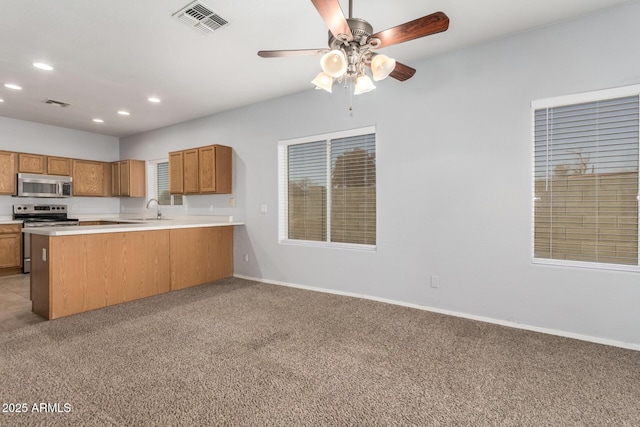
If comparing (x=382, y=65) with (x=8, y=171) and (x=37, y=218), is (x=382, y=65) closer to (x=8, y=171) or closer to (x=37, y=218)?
(x=8, y=171)

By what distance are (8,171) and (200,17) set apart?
5.37 meters

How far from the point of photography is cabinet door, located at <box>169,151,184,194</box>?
18.2 ft

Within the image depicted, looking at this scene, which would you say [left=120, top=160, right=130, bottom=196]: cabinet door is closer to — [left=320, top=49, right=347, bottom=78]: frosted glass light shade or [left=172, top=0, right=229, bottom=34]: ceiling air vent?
[left=172, top=0, right=229, bottom=34]: ceiling air vent

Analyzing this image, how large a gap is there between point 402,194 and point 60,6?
358 cm

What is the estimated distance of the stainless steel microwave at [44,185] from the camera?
18.9 feet

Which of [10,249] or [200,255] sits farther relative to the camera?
[10,249]

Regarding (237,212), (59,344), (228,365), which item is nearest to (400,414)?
(228,365)

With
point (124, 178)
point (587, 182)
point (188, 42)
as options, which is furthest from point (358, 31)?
point (124, 178)

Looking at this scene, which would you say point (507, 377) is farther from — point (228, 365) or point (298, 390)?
point (228, 365)

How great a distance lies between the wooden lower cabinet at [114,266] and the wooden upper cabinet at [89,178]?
352 cm

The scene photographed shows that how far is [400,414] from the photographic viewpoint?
1.80 metres

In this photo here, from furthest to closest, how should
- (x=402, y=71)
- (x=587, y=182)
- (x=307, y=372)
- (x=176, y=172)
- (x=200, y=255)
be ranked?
(x=176, y=172), (x=200, y=255), (x=587, y=182), (x=402, y=71), (x=307, y=372)

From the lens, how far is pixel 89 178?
6715 millimetres

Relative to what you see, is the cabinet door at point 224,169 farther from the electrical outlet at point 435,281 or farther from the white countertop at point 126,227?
the electrical outlet at point 435,281
